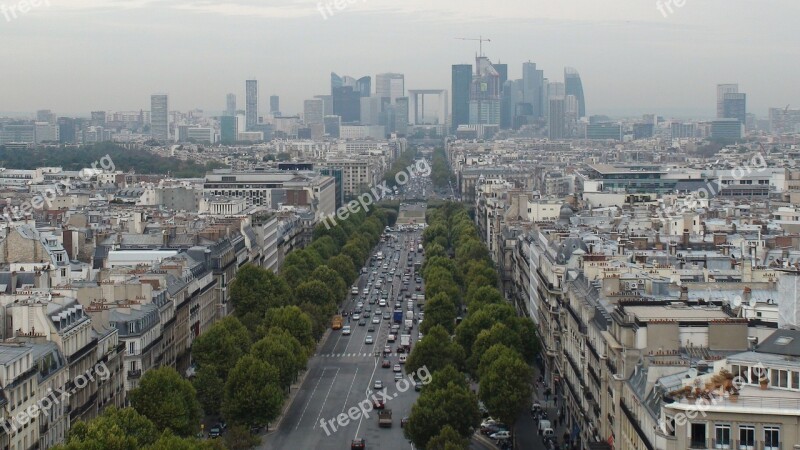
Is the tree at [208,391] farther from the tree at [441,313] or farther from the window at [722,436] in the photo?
the window at [722,436]

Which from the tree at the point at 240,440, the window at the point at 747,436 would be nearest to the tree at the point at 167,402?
the tree at the point at 240,440

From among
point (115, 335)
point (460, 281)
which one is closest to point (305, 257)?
point (460, 281)

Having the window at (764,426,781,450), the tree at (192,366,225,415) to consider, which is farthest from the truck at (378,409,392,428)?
the window at (764,426,781,450)

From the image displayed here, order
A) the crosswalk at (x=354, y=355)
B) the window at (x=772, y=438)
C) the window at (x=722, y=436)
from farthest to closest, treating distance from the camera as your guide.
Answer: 1. the crosswalk at (x=354, y=355)
2. the window at (x=722, y=436)
3. the window at (x=772, y=438)

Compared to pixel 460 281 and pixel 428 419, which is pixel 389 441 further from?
pixel 460 281

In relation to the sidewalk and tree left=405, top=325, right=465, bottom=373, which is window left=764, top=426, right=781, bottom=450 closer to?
the sidewalk

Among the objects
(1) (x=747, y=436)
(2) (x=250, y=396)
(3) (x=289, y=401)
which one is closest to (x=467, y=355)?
(3) (x=289, y=401)
